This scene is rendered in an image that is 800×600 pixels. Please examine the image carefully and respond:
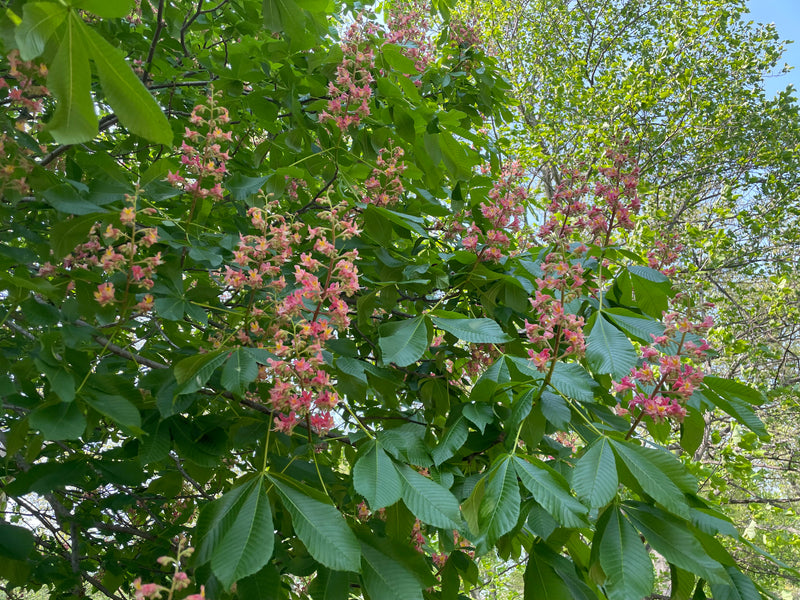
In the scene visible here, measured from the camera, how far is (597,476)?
3.68ft

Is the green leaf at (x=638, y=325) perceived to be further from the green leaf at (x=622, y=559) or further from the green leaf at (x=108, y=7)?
the green leaf at (x=108, y=7)

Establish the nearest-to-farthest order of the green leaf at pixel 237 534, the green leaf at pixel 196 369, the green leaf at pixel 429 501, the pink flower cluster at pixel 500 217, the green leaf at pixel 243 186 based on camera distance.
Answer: the green leaf at pixel 237 534 < the green leaf at pixel 429 501 < the green leaf at pixel 196 369 < the green leaf at pixel 243 186 < the pink flower cluster at pixel 500 217

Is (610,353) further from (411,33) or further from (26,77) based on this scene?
(411,33)

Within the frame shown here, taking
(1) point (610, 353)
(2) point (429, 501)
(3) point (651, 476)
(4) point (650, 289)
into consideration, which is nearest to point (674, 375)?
(1) point (610, 353)

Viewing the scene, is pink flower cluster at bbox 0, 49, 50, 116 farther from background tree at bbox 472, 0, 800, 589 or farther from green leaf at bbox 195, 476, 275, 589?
background tree at bbox 472, 0, 800, 589

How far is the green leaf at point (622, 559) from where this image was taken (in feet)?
3.52

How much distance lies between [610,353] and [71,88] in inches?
45.1

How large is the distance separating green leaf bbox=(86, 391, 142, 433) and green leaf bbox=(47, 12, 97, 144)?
595 mm

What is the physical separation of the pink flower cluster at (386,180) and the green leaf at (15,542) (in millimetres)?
1360

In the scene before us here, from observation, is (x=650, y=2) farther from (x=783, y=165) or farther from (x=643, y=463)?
(x=643, y=463)

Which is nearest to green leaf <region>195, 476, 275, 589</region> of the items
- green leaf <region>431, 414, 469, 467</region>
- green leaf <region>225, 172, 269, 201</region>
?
green leaf <region>431, 414, 469, 467</region>

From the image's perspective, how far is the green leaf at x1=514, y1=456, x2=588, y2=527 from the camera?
107 cm

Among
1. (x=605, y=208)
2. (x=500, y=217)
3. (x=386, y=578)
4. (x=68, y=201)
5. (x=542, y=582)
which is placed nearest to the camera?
(x=386, y=578)

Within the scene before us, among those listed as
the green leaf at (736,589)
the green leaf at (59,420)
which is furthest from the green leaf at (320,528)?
the green leaf at (736,589)
